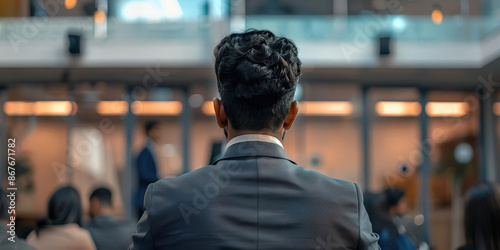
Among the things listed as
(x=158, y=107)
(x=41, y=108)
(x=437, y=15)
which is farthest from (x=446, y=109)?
(x=41, y=108)

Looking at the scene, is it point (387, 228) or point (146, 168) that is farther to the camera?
point (146, 168)

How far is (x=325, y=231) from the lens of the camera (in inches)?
45.3

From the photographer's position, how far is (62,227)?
3.61 m

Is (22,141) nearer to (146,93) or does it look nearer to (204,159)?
(146,93)

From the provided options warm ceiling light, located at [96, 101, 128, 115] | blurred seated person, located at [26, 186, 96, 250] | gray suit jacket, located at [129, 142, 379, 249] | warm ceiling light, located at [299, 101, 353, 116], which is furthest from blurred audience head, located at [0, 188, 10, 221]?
warm ceiling light, located at [299, 101, 353, 116]

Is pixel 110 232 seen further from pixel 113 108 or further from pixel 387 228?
pixel 113 108

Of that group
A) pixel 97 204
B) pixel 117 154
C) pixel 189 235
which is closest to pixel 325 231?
pixel 189 235

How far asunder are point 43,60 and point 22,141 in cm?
161

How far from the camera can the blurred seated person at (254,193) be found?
1.13 meters

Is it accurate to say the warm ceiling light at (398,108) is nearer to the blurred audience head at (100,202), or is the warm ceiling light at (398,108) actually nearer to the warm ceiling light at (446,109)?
the warm ceiling light at (446,109)

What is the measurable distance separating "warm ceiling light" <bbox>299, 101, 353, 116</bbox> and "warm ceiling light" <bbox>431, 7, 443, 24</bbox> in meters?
2.10

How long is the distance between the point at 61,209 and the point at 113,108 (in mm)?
6822

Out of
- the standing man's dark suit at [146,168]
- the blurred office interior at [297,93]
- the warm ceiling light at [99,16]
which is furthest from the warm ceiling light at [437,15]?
the standing man's dark suit at [146,168]

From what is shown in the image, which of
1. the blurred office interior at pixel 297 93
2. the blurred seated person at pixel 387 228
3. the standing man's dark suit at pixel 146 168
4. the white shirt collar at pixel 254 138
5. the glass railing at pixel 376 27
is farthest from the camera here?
the glass railing at pixel 376 27
